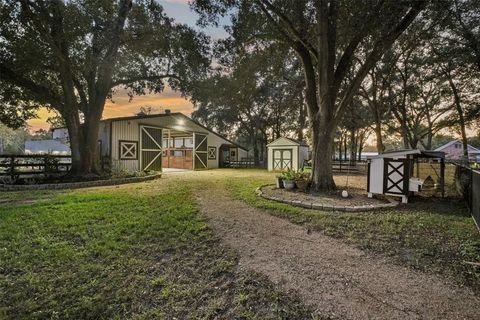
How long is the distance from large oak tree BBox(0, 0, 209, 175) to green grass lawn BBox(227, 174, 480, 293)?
8664 mm

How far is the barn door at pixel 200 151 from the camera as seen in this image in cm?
2047

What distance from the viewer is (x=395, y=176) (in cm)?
713

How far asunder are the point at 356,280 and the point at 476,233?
3257 mm

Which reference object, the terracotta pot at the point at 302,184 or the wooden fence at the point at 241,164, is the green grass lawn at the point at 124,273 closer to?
the terracotta pot at the point at 302,184

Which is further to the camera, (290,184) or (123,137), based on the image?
(123,137)

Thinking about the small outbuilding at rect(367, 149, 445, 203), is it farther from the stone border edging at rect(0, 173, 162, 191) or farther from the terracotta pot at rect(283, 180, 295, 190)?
the stone border edging at rect(0, 173, 162, 191)

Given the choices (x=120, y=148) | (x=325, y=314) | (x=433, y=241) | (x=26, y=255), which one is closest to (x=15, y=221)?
(x=26, y=255)

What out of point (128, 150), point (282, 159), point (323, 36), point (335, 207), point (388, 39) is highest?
point (323, 36)

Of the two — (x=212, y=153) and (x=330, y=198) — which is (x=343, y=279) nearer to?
(x=330, y=198)

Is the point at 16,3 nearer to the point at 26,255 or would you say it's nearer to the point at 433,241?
the point at 26,255

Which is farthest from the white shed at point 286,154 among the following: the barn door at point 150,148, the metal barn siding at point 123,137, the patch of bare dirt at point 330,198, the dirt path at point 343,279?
the dirt path at point 343,279

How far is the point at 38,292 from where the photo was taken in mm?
2559

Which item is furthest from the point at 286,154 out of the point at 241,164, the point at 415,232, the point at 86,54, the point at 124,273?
the point at 124,273

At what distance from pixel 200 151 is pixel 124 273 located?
727 inches
